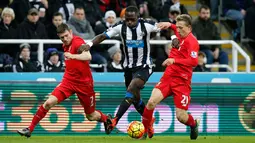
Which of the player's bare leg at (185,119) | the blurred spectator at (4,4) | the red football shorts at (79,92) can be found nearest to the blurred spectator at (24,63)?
the blurred spectator at (4,4)

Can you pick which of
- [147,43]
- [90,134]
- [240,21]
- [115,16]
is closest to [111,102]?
A: [90,134]

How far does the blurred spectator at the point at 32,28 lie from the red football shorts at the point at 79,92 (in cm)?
472

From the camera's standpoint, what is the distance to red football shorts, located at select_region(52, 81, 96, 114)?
1866 centimetres

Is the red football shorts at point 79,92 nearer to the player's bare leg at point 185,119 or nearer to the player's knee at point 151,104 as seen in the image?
the player's knee at point 151,104

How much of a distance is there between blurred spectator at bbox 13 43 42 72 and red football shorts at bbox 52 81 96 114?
3747mm

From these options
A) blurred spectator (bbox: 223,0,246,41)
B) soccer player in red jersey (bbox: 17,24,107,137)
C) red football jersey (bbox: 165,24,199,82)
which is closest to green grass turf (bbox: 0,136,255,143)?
soccer player in red jersey (bbox: 17,24,107,137)

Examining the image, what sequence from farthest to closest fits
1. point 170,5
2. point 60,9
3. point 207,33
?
point 170,5 → point 207,33 → point 60,9

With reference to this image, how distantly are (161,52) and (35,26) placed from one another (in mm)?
3047

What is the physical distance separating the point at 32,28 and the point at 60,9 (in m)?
1.48

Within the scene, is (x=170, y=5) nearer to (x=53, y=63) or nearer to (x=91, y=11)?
(x=91, y=11)

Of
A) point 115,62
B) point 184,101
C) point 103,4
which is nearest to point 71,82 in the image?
point 184,101

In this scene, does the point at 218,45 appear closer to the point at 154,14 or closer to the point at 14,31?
the point at 154,14

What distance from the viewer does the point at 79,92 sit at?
18812 millimetres

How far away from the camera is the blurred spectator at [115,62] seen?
909 inches
